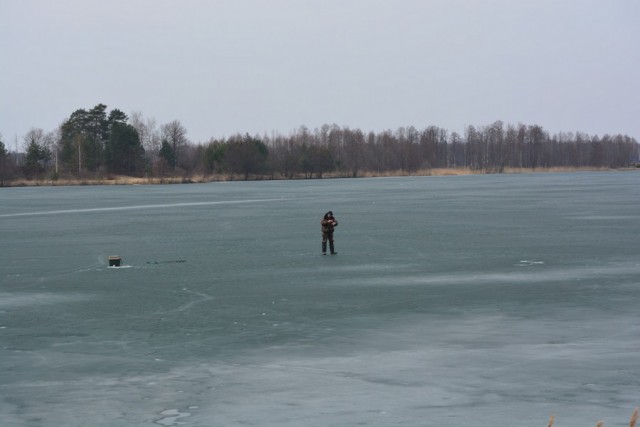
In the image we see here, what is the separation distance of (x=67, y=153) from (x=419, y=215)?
98.4 metres

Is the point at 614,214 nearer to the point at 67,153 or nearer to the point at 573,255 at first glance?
the point at 573,255

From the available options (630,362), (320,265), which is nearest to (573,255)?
(320,265)

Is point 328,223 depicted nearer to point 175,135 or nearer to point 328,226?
point 328,226

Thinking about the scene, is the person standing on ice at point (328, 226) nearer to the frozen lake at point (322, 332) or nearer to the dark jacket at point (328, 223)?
the dark jacket at point (328, 223)

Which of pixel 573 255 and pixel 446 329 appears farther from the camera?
pixel 573 255

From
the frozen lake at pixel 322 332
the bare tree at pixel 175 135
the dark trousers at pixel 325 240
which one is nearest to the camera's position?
the frozen lake at pixel 322 332

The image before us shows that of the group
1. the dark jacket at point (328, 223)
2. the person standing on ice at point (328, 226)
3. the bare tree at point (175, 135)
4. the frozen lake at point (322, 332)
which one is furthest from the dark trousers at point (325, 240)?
the bare tree at point (175, 135)

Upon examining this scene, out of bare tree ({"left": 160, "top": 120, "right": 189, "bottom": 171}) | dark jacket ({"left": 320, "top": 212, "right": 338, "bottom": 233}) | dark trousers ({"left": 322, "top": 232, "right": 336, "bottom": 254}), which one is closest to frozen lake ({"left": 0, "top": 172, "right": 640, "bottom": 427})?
dark trousers ({"left": 322, "top": 232, "right": 336, "bottom": 254})

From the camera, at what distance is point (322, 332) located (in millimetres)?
13914

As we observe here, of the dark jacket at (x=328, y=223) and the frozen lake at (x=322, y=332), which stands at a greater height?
the dark jacket at (x=328, y=223)

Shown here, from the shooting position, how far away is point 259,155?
5177 inches

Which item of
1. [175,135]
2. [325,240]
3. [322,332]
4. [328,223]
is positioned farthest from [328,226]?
[175,135]

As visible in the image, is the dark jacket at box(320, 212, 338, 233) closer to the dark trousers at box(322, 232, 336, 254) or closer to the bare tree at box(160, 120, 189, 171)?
the dark trousers at box(322, 232, 336, 254)

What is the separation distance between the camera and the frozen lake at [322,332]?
9750 mm
